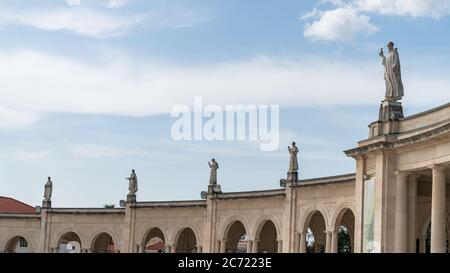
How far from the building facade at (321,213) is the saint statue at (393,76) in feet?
2.18

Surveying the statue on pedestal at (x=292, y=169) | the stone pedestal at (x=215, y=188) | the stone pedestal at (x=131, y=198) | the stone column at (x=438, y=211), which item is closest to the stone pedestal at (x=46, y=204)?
the stone pedestal at (x=131, y=198)

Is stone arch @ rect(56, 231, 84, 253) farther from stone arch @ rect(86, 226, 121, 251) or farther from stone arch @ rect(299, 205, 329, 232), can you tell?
stone arch @ rect(299, 205, 329, 232)

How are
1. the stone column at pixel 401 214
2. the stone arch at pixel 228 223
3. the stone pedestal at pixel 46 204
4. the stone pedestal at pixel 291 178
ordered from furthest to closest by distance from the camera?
the stone pedestal at pixel 46 204 < the stone arch at pixel 228 223 < the stone pedestal at pixel 291 178 < the stone column at pixel 401 214

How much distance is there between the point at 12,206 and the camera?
109 metres

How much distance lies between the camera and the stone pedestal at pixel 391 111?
4228cm

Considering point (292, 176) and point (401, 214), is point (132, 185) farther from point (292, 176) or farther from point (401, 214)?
point (401, 214)

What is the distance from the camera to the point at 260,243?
70.6m

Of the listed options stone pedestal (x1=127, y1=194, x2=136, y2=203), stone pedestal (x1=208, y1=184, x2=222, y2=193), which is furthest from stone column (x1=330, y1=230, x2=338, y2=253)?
stone pedestal (x1=127, y1=194, x2=136, y2=203)

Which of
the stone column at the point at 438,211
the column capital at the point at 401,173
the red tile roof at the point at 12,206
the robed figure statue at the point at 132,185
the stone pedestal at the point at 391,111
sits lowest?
the stone column at the point at 438,211

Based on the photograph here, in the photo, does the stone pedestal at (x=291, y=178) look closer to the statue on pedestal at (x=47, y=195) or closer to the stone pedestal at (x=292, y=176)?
the stone pedestal at (x=292, y=176)

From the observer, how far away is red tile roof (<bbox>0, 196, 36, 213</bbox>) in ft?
352

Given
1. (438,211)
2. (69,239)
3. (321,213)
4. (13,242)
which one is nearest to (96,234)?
(13,242)

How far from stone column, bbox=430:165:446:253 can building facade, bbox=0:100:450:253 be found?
49mm
